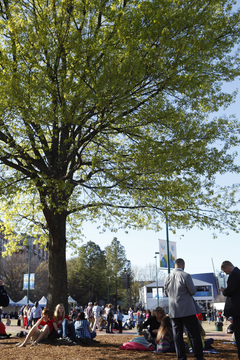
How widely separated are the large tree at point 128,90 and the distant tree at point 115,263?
78.7 meters

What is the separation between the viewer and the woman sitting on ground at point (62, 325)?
9492 mm

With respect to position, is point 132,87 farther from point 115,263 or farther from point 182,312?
point 115,263

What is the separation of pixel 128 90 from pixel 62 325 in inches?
275

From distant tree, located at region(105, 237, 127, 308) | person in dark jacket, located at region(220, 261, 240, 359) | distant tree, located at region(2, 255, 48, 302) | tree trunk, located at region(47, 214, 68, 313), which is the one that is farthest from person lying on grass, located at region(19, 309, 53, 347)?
distant tree, located at region(105, 237, 127, 308)

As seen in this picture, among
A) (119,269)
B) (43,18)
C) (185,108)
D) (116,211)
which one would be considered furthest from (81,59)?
(119,269)

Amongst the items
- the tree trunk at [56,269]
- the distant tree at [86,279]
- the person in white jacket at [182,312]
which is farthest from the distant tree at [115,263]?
the person in white jacket at [182,312]

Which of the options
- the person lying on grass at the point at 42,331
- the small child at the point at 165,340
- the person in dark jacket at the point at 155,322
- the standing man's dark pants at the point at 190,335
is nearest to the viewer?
the standing man's dark pants at the point at 190,335

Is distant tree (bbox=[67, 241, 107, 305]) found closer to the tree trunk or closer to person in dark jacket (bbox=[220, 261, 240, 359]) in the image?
the tree trunk

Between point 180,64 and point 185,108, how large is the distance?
156cm

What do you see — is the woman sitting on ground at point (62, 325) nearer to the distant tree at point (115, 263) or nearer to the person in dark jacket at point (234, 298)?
the person in dark jacket at point (234, 298)

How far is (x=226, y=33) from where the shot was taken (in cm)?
1009

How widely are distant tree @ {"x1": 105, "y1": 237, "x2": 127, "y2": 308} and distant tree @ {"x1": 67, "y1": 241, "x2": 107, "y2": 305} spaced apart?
693 centimetres

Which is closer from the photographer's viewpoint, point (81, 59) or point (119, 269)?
point (81, 59)

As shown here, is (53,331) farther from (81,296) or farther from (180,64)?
(81,296)
